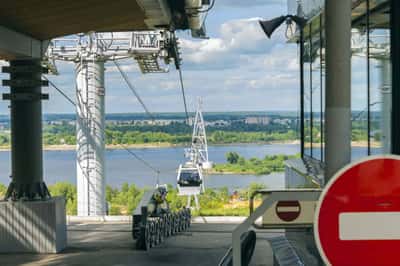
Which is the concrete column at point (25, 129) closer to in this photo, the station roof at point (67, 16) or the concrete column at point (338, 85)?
the station roof at point (67, 16)

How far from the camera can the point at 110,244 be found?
16547mm

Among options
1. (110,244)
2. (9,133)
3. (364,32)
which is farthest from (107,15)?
(364,32)

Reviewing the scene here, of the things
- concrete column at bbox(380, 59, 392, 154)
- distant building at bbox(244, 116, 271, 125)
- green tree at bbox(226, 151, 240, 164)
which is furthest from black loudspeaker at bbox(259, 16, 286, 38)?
green tree at bbox(226, 151, 240, 164)

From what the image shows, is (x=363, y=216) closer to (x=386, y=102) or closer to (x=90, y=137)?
(x=386, y=102)

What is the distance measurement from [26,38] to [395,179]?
44.8 ft

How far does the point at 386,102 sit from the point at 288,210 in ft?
12.3

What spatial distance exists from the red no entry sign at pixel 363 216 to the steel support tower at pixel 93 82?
27.2m

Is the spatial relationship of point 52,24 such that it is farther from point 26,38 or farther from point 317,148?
point 317,148

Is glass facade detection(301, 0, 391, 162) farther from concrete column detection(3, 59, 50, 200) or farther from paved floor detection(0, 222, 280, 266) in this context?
concrete column detection(3, 59, 50, 200)

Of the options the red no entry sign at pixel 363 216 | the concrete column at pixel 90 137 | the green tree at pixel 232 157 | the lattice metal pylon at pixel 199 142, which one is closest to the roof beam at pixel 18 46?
the red no entry sign at pixel 363 216

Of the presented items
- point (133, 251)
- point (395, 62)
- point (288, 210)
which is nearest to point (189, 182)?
point (133, 251)

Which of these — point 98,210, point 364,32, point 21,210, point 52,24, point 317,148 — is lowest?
point 98,210

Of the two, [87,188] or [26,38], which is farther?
[87,188]

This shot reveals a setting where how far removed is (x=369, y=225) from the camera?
2381mm
